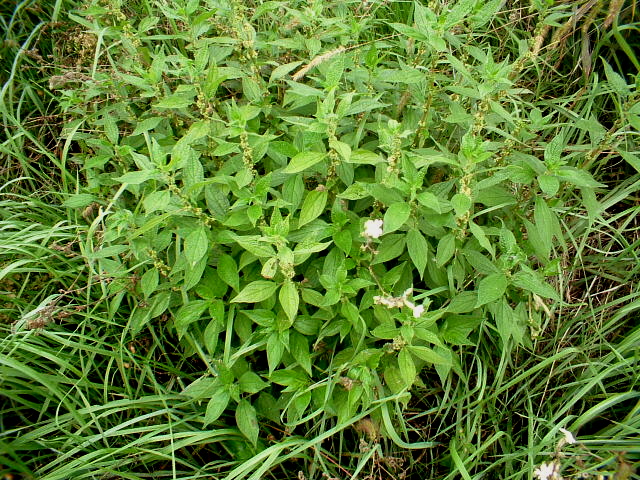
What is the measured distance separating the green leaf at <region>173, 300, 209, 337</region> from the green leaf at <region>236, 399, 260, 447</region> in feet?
1.12

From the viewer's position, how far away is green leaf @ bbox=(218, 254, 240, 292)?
1.86m

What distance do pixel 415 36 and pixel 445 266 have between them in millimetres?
826

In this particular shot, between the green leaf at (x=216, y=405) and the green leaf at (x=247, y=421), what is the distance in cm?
7

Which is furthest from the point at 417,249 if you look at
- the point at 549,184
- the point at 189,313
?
the point at 189,313

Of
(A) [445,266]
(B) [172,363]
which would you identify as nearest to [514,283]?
(A) [445,266]

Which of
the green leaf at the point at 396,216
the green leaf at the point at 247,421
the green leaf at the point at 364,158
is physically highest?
the green leaf at the point at 364,158

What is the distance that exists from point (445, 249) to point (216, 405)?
3.13ft

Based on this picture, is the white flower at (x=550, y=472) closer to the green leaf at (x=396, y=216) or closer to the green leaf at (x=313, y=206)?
the green leaf at (x=396, y=216)

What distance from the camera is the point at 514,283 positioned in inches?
69.8

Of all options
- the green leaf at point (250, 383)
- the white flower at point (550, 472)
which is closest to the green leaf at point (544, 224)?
the white flower at point (550, 472)

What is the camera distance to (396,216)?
1.64 meters

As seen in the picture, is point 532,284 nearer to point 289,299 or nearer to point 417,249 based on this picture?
point 417,249

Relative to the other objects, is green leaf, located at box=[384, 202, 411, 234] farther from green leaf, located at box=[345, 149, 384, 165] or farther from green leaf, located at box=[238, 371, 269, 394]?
green leaf, located at box=[238, 371, 269, 394]

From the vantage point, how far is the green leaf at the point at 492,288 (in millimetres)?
1712
